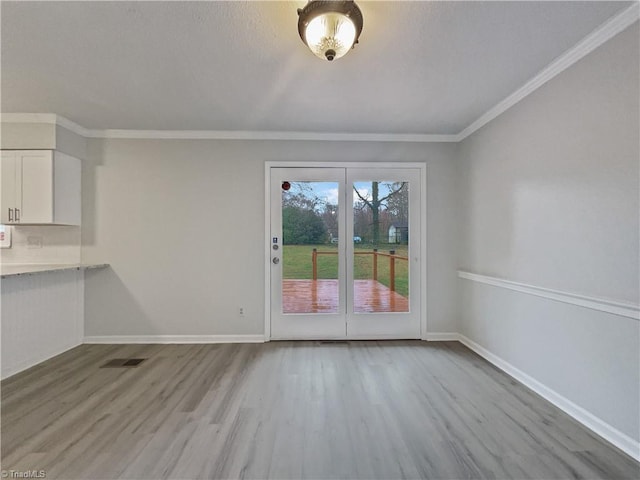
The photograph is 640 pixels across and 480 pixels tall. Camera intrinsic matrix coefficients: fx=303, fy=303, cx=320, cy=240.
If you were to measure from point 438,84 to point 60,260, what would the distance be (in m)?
4.48

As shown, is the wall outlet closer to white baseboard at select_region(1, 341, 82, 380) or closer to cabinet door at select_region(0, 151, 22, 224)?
cabinet door at select_region(0, 151, 22, 224)

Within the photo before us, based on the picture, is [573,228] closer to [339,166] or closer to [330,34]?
[330,34]

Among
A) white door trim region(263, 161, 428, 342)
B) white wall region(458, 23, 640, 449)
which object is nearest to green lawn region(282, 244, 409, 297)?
white door trim region(263, 161, 428, 342)

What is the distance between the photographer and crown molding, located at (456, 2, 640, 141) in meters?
1.76

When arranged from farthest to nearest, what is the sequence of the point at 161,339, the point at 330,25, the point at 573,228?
the point at 161,339, the point at 573,228, the point at 330,25

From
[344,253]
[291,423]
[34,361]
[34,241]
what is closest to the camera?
[291,423]

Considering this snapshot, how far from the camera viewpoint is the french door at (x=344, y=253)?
3734mm

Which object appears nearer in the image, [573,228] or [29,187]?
[573,228]

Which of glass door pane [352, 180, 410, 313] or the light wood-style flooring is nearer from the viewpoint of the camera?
the light wood-style flooring

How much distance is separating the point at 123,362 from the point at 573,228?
4149 mm

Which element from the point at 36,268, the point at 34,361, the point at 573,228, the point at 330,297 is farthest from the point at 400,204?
the point at 34,361

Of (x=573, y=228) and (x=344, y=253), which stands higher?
(x=573, y=228)

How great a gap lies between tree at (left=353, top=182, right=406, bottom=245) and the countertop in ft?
10.6

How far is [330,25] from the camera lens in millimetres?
1672
